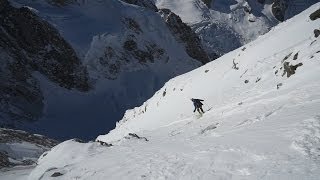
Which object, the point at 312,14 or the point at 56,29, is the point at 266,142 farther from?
the point at 56,29

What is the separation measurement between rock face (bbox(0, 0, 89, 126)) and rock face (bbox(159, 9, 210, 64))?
946 inches

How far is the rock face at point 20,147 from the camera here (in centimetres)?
2506

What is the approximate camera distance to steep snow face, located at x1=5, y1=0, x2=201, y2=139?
160 ft

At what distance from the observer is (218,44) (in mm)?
92625

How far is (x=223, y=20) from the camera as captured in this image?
96.6 metres

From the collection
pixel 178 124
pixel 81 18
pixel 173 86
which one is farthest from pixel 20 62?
pixel 178 124

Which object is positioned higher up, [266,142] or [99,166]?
[99,166]

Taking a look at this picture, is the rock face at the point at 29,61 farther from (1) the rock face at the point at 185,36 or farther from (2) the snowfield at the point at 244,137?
(1) the rock face at the point at 185,36

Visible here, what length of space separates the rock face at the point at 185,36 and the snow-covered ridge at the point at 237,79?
3507cm

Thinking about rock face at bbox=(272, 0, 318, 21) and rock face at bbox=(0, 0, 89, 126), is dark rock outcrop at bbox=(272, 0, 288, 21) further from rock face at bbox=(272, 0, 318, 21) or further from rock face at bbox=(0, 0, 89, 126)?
rock face at bbox=(0, 0, 89, 126)

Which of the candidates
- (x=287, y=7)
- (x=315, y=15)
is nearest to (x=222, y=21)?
(x=287, y=7)

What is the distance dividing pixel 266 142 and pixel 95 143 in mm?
8782

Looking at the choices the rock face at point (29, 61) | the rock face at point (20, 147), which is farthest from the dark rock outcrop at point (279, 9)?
the rock face at point (20, 147)

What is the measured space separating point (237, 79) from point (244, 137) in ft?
55.6
